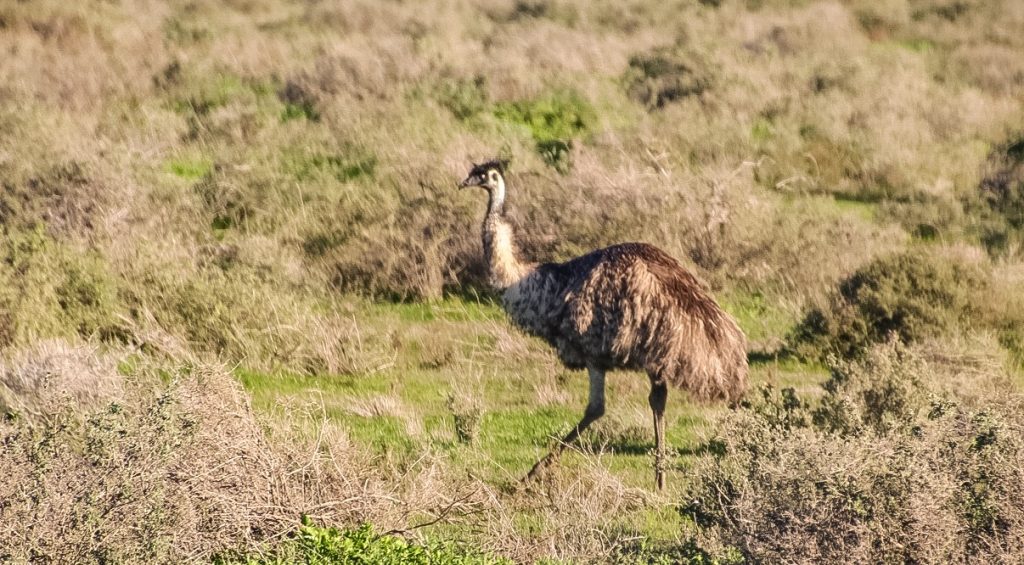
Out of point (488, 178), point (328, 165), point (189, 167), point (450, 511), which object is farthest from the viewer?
point (189, 167)

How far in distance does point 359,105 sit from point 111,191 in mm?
5980

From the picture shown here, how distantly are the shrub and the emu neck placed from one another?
276cm

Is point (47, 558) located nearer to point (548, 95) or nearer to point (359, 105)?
point (359, 105)

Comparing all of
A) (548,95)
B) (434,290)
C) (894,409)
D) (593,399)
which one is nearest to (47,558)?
(593,399)

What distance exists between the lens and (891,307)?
1097cm

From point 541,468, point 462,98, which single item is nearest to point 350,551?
point 541,468

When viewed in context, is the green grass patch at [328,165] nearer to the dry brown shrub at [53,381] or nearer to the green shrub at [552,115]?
the green shrub at [552,115]

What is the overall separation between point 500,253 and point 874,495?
3.70 meters

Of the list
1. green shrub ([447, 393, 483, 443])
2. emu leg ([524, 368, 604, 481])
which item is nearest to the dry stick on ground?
emu leg ([524, 368, 604, 481])

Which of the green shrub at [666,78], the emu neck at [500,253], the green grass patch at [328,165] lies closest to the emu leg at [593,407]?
the emu neck at [500,253]

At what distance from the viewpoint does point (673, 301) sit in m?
8.21

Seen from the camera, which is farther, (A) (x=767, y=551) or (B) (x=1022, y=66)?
(B) (x=1022, y=66)

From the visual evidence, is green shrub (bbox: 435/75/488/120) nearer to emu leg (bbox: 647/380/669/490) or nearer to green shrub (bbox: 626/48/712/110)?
green shrub (bbox: 626/48/712/110)

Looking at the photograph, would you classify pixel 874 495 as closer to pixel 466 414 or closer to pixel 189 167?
pixel 466 414
